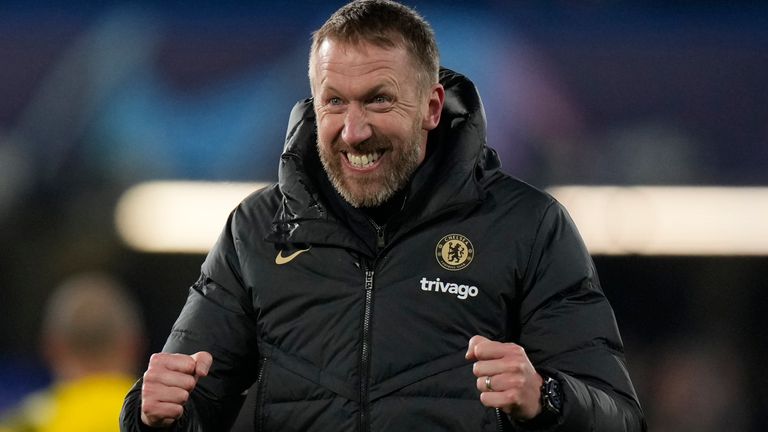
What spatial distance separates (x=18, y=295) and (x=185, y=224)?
62cm

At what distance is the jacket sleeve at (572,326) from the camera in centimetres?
199

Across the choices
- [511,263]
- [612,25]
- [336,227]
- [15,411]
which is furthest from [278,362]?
[612,25]

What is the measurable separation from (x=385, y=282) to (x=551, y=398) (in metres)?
0.36

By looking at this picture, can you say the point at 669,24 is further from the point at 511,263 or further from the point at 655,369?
the point at 511,263

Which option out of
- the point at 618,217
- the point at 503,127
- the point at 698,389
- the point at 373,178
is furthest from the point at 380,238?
the point at 698,389

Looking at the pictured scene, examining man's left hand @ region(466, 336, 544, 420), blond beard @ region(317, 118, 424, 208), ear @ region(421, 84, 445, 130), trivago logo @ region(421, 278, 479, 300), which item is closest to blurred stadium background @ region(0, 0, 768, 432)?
ear @ region(421, 84, 445, 130)

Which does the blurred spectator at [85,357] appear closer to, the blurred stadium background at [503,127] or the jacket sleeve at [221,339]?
the blurred stadium background at [503,127]

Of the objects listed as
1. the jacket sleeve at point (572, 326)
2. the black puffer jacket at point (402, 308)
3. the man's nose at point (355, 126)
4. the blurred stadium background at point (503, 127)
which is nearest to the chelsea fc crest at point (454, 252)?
the black puffer jacket at point (402, 308)

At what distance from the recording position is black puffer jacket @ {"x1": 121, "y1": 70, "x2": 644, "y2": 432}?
1963 millimetres

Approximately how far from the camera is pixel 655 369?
13.7ft

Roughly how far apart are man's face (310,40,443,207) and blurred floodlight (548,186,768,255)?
214 cm

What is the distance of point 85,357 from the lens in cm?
329

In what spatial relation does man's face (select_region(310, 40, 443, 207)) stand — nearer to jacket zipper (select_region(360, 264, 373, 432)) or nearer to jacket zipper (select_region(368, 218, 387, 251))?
jacket zipper (select_region(368, 218, 387, 251))

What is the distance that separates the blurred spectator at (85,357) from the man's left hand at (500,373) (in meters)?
1.48
